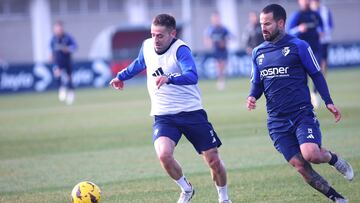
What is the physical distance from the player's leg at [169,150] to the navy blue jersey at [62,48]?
21.1 metres

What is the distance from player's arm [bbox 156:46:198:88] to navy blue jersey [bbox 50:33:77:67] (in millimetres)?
21255

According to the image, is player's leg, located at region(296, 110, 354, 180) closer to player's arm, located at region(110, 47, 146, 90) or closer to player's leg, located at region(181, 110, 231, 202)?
player's leg, located at region(181, 110, 231, 202)

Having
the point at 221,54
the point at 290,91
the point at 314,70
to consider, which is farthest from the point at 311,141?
the point at 221,54

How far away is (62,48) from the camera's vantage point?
3028 centimetres

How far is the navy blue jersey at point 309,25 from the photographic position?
19.7m

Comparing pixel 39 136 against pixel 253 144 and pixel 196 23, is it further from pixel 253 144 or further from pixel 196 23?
pixel 196 23

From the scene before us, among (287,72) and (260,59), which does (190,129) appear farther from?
(287,72)

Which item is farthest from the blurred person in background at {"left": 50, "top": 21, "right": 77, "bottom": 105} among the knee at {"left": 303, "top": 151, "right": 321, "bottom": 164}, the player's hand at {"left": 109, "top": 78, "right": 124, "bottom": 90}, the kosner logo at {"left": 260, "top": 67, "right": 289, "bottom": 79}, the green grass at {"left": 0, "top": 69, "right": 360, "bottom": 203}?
the knee at {"left": 303, "top": 151, "right": 321, "bottom": 164}

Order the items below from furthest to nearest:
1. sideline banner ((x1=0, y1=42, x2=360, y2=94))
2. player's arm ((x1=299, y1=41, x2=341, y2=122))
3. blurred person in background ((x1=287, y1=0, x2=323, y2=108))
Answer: sideline banner ((x1=0, y1=42, x2=360, y2=94))
blurred person in background ((x1=287, y1=0, x2=323, y2=108))
player's arm ((x1=299, y1=41, x2=341, y2=122))

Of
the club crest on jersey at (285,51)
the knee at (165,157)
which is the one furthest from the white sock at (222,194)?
the club crest on jersey at (285,51)

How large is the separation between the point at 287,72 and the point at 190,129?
4.28 ft

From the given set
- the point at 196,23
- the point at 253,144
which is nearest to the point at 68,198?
the point at 253,144

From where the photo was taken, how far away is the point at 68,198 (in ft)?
34.5

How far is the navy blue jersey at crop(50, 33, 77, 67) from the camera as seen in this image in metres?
30.4
